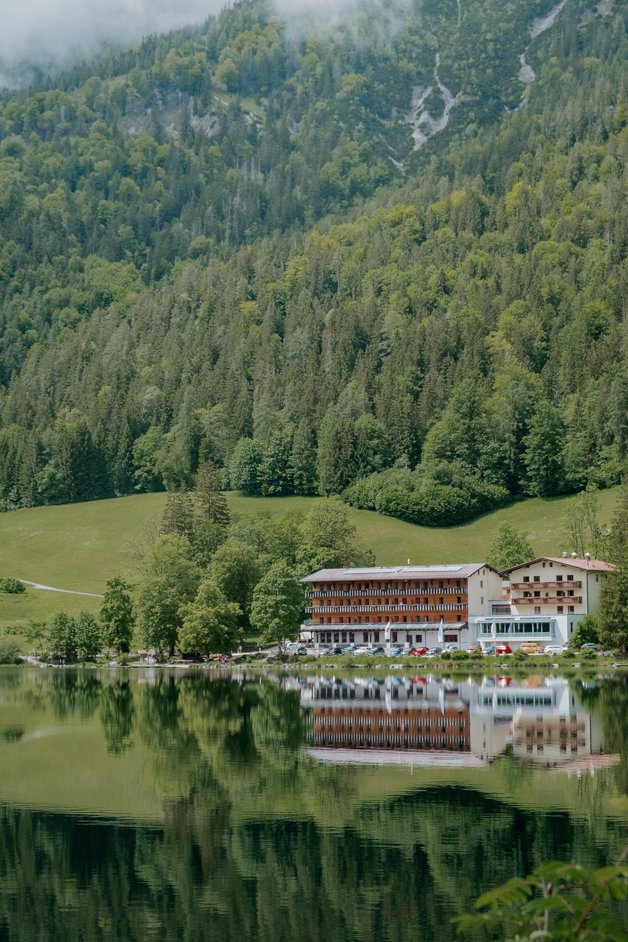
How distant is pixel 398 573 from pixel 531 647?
1964 centimetres

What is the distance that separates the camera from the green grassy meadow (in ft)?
515

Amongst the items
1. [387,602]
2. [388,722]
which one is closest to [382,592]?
[387,602]

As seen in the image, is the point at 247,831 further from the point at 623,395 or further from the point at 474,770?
the point at 623,395

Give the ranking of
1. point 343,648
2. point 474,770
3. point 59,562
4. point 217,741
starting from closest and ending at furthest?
1. point 474,770
2. point 217,741
3. point 343,648
4. point 59,562

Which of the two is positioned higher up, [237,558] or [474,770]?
[237,558]

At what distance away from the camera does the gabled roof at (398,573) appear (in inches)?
5256

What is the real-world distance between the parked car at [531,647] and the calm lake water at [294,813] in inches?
1733

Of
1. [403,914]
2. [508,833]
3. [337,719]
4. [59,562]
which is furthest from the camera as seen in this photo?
[59,562]

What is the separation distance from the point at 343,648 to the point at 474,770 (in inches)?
3218

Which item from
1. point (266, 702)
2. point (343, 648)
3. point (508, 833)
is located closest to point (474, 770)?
point (508, 833)

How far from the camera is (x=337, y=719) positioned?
68.2 metres

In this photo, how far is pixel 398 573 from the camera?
137 m

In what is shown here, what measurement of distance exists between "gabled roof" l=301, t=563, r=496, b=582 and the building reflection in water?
42.6m

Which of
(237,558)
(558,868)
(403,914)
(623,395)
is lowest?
(403,914)
